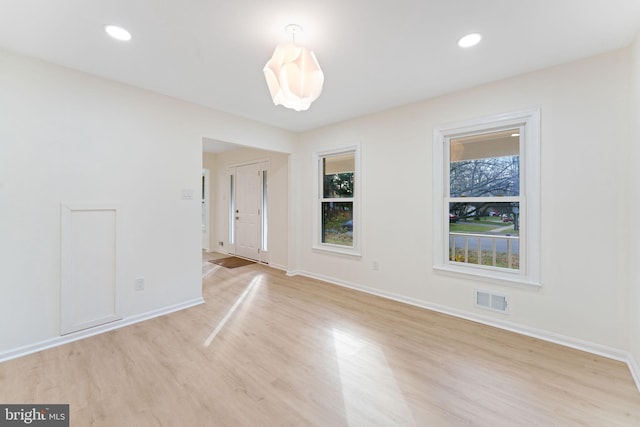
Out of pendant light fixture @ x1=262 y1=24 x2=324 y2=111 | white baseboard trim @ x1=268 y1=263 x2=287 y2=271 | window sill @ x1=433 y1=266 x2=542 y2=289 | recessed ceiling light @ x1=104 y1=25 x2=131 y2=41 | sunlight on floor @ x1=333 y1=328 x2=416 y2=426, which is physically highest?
recessed ceiling light @ x1=104 y1=25 x2=131 y2=41

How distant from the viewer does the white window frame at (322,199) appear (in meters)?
Result: 4.01

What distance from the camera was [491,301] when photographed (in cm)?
284

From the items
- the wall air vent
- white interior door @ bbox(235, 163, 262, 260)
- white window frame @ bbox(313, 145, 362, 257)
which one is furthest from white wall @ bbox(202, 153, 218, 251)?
the wall air vent

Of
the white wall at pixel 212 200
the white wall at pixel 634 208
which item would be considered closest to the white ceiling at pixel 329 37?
the white wall at pixel 634 208

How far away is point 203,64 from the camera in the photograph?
8.03 ft

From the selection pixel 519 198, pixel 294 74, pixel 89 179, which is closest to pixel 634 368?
pixel 519 198

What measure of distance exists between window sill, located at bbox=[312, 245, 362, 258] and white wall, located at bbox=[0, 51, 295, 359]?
191cm

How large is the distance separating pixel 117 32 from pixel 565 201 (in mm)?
3921

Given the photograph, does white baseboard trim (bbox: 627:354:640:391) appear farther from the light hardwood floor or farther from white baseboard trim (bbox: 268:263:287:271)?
white baseboard trim (bbox: 268:263:287:271)

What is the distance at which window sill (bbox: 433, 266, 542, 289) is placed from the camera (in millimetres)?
2618

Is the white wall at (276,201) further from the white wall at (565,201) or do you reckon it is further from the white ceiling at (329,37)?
the white wall at (565,201)

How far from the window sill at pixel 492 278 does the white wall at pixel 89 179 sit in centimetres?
302

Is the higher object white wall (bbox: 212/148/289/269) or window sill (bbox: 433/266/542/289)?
white wall (bbox: 212/148/289/269)

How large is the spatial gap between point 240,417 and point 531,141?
328 cm
